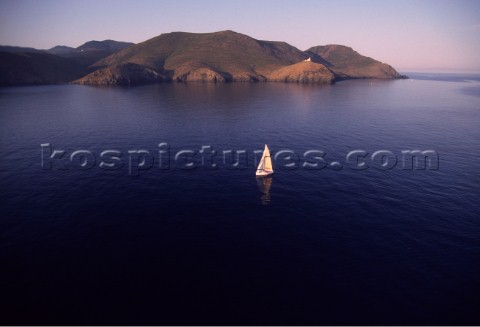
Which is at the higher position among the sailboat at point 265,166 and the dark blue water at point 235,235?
the sailboat at point 265,166

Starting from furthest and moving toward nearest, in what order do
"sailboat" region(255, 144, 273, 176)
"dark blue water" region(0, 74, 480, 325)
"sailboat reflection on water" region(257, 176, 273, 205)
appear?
"sailboat" region(255, 144, 273, 176) → "sailboat reflection on water" region(257, 176, 273, 205) → "dark blue water" region(0, 74, 480, 325)

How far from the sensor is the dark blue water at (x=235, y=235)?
33438mm

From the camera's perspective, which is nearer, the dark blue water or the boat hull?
the dark blue water

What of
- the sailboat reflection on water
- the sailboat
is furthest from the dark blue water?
the sailboat

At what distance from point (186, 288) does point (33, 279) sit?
66.3 feet

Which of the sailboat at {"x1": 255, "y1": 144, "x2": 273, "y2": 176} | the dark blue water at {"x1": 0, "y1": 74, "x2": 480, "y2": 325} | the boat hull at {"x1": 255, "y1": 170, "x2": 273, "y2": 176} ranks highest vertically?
the sailboat at {"x1": 255, "y1": 144, "x2": 273, "y2": 176}

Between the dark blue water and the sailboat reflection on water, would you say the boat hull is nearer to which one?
the sailboat reflection on water

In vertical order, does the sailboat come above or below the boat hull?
above

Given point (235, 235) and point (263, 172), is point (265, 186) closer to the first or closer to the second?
point (263, 172)

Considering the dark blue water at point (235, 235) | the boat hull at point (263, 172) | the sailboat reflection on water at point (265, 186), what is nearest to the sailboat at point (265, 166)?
the boat hull at point (263, 172)

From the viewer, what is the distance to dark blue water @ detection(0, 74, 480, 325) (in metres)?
33.4

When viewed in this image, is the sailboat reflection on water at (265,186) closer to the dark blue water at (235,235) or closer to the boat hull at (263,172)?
the dark blue water at (235,235)

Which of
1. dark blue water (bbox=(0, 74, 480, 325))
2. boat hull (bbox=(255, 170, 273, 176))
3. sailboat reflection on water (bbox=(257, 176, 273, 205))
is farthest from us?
boat hull (bbox=(255, 170, 273, 176))

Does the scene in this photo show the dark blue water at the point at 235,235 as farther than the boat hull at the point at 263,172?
No
